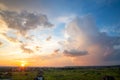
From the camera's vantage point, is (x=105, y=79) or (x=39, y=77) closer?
(x=39, y=77)

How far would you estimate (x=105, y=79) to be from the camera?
25.7 m

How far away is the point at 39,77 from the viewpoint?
71.2ft

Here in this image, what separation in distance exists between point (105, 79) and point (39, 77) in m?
10.2
